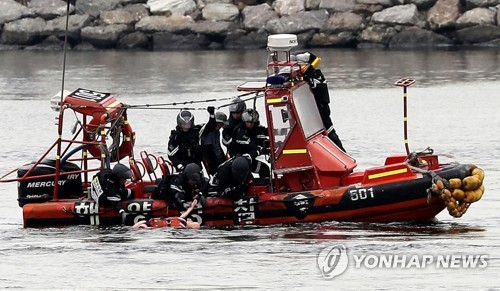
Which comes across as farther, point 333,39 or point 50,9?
point 50,9

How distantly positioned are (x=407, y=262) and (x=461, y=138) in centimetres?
1195

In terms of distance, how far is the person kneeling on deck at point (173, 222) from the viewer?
727 inches

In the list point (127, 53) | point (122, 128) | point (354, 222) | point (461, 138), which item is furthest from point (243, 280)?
point (127, 53)

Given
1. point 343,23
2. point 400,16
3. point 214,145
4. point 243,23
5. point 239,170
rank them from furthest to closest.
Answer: point 243,23, point 343,23, point 400,16, point 214,145, point 239,170

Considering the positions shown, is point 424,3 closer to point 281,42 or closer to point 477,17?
point 477,17

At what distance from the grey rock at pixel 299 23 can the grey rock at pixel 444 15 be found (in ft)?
11.6

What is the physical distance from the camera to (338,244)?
17.1 m

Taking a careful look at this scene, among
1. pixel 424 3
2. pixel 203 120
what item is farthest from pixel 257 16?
pixel 203 120

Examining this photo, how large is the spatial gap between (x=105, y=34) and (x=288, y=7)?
631cm

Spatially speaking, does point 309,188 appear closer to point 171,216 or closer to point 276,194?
point 276,194

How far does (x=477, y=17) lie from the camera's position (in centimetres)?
4472

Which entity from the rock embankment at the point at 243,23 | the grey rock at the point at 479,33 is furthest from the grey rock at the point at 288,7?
the grey rock at the point at 479,33

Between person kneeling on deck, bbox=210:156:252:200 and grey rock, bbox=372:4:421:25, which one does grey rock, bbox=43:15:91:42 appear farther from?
person kneeling on deck, bbox=210:156:252:200
